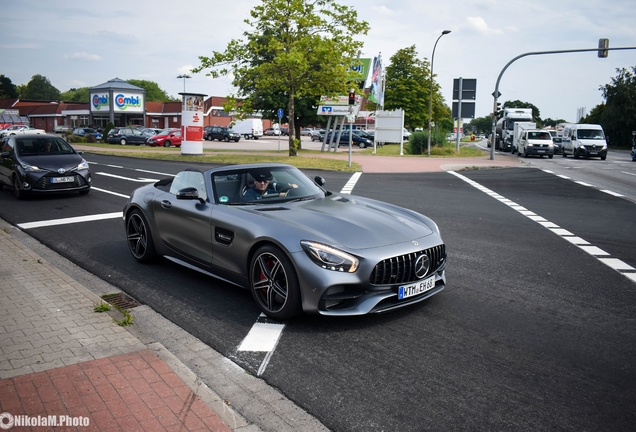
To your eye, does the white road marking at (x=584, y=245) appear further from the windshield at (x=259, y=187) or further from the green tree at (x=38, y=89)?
the green tree at (x=38, y=89)

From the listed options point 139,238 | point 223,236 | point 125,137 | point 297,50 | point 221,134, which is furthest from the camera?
point 221,134

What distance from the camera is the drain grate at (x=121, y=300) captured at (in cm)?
561

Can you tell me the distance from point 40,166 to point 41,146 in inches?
43.3

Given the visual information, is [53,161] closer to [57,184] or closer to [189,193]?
[57,184]

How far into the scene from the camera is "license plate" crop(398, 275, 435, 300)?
4891mm

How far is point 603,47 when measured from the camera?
2952 cm

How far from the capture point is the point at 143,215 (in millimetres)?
7125

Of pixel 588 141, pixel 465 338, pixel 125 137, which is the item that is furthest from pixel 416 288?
pixel 125 137

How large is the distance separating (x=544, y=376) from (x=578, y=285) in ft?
8.82

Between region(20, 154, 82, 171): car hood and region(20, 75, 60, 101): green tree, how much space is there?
18135 cm

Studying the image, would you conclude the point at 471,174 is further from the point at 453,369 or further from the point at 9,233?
the point at 453,369

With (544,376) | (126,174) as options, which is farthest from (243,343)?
(126,174)

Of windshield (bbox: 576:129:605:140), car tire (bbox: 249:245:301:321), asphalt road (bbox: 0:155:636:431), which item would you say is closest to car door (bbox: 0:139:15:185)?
asphalt road (bbox: 0:155:636:431)

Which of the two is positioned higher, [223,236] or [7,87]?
[7,87]
